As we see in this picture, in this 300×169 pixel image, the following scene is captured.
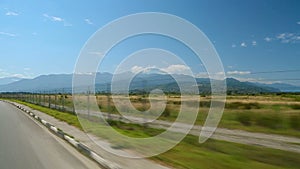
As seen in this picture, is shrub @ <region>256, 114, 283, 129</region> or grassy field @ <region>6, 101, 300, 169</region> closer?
grassy field @ <region>6, 101, 300, 169</region>

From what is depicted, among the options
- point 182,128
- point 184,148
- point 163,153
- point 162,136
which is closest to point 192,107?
point 182,128

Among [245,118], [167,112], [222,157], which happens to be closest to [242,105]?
[245,118]

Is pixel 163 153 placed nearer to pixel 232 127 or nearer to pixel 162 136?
pixel 162 136

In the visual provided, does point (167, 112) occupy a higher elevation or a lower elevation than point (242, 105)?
lower

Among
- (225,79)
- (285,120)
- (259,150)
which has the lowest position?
(259,150)

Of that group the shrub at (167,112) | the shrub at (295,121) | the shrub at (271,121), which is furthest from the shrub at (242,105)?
the shrub at (167,112)

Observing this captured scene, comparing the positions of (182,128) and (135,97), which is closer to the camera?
(182,128)

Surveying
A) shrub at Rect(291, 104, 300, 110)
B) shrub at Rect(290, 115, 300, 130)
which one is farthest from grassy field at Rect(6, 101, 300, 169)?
shrub at Rect(291, 104, 300, 110)

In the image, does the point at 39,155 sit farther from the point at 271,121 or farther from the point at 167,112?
the point at 167,112

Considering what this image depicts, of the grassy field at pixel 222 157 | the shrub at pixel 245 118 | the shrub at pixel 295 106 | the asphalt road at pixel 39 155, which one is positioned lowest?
the grassy field at pixel 222 157

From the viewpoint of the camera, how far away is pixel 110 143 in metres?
12.3

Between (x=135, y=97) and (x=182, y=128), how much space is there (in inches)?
151

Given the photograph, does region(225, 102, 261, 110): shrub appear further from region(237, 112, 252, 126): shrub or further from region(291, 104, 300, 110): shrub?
region(291, 104, 300, 110): shrub

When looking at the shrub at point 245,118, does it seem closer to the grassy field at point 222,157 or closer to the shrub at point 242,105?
the shrub at point 242,105
